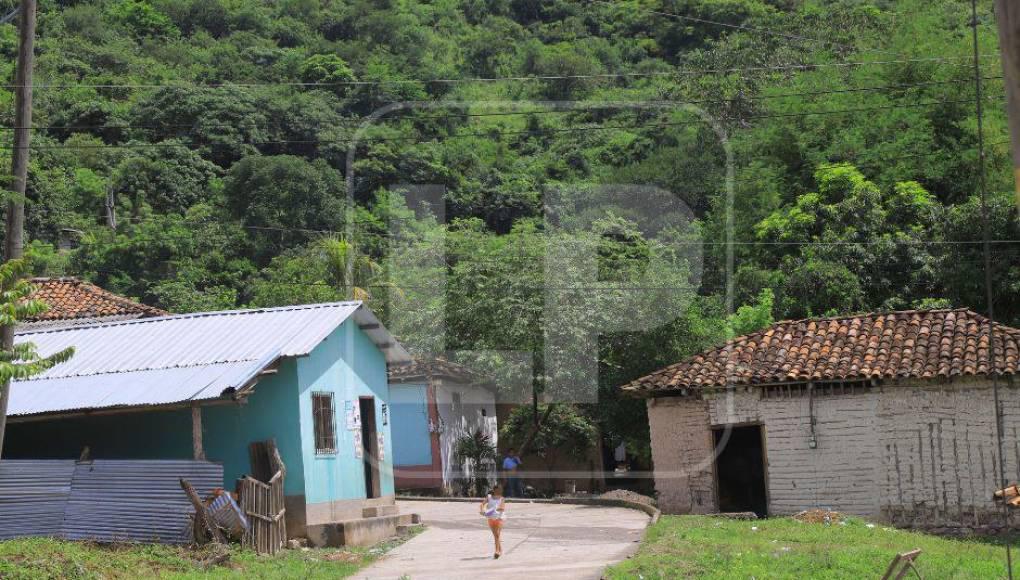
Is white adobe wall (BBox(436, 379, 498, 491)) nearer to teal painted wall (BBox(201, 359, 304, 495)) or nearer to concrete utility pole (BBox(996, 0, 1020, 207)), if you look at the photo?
teal painted wall (BBox(201, 359, 304, 495))

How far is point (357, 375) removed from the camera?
20.5m

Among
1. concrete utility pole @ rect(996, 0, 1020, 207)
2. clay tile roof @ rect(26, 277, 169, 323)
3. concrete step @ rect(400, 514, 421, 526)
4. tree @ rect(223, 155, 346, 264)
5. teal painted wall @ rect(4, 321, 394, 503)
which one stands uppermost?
tree @ rect(223, 155, 346, 264)

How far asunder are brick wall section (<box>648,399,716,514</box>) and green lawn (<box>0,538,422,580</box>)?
7.33 m

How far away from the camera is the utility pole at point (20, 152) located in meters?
14.9

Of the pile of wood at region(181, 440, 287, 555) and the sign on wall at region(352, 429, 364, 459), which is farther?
the sign on wall at region(352, 429, 364, 459)

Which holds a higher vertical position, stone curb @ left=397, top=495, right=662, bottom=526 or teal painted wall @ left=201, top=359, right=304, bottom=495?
teal painted wall @ left=201, top=359, right=304, bottom=495

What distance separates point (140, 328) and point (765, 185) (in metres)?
24.1

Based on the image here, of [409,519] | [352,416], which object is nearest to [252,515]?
[352,416]

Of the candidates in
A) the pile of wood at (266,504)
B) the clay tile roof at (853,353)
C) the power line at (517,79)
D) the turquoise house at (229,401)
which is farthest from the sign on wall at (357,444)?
the power line at (517,79)

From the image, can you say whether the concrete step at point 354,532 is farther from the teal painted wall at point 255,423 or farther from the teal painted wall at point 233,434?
the teal painted wall at point 255,423

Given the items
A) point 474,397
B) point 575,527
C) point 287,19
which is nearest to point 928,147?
point 474,397

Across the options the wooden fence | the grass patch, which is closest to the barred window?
the wooden fence

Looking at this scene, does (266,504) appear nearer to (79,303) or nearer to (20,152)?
(20,152)

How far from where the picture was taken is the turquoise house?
1711 centimetres
